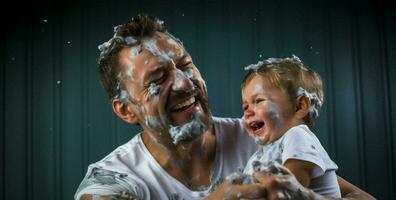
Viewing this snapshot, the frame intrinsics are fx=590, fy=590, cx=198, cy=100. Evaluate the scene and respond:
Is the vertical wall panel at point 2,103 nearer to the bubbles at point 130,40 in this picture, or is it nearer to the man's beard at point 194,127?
the bubbles at point 130,40

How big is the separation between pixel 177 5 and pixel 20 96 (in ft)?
2.68

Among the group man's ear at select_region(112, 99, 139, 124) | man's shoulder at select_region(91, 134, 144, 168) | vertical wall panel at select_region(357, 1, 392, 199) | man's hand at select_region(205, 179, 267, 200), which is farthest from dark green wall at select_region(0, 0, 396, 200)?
man's hand at select_region(205, 179, 267, 200)

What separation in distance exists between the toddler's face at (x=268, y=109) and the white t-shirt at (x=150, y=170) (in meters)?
0.20

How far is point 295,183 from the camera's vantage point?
48.5 inches

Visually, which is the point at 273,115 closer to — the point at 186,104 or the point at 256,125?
the point at 256,125

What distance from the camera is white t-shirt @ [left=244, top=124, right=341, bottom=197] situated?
1260 millimetres

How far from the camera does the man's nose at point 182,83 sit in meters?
1.59

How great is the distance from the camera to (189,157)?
1673mm

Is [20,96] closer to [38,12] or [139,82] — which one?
[38,12]

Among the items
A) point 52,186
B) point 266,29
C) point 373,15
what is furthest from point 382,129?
point 52,186

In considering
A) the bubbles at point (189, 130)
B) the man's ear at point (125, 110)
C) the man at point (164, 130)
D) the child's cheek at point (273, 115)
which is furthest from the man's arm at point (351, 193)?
the man's ear at point (125, 110)

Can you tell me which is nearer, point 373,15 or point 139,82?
point 139,82

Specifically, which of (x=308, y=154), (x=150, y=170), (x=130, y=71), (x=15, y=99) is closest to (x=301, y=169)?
(x=308, y=154)

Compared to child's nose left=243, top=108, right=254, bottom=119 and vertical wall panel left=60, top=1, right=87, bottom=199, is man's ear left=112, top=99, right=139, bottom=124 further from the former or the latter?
vertical wall panel left=60, top=1, right=87, bottom=199
